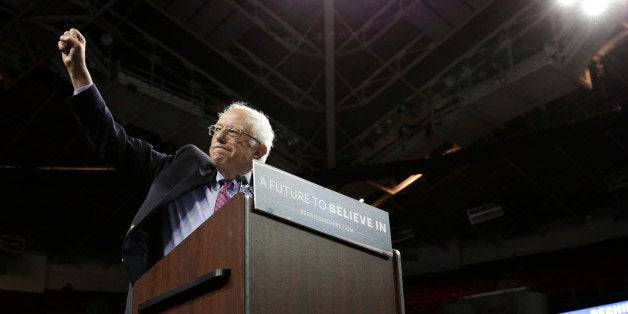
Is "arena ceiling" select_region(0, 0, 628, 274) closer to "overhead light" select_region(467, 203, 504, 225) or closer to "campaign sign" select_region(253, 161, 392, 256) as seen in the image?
"overhead light" select_region(467, 203, 504, 225)

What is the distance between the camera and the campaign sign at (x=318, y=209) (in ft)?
4.23

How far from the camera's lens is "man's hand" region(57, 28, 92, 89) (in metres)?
1.77

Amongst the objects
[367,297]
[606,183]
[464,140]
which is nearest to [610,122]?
[464,140]

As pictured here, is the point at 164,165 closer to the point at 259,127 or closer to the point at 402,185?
the point at 259,127

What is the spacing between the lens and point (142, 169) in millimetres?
1952

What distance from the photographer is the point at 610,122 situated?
9.23m

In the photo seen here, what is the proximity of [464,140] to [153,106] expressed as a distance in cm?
539

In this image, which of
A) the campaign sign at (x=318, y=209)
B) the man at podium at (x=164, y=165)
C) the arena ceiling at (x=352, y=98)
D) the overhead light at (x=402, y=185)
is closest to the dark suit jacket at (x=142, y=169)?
the man at podium at (x=164, y=165)

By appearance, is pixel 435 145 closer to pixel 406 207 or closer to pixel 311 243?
pixel 406 207

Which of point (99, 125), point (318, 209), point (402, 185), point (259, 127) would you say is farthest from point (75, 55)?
point (402, 185)

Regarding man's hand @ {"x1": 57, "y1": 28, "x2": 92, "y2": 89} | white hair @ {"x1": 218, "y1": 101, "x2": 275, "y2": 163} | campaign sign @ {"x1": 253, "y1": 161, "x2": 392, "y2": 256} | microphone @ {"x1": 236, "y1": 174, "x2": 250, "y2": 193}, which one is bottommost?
campaign sign @ {"x1": 253, "y1": 161, "x2": 392, "y2": 256}

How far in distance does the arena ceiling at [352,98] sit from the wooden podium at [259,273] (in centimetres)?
870

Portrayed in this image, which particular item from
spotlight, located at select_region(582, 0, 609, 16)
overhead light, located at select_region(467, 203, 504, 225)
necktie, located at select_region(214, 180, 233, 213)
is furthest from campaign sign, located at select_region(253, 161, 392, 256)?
overhead light, located at select_region(467, 203, 504, 225)

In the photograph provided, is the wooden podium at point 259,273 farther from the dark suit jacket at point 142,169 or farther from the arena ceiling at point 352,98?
the arena ceiling at point 352,98
